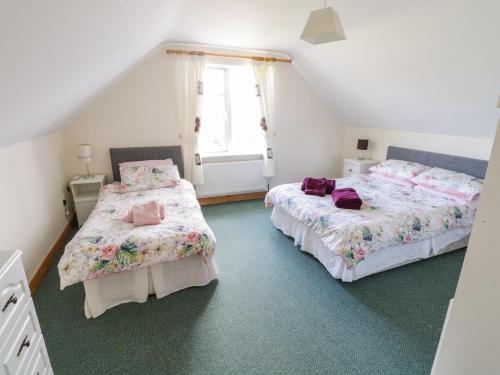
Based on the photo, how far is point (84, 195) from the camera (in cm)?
330

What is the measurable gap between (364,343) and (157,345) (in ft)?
4.42

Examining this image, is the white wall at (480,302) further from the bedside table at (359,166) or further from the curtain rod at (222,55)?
the curtain rod at (222,55)

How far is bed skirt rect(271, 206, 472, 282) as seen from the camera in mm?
2265

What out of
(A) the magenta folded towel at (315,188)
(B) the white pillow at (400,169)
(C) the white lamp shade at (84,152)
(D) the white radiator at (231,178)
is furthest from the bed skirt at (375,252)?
(C) the white lamp shade at (84,152)

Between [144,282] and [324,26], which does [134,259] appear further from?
[324,26]

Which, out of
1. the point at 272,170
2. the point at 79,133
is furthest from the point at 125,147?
the point at 272,170

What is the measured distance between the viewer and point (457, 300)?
0.84 meters

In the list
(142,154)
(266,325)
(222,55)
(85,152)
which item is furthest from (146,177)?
(266,325)

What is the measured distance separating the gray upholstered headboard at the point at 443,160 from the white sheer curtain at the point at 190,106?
2976 mm

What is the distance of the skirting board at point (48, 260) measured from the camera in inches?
85.7

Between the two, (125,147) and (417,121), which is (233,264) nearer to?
(125,147)

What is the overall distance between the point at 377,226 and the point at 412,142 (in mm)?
2195

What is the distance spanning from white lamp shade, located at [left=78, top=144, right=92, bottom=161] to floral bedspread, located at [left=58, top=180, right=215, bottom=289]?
3.63 feet

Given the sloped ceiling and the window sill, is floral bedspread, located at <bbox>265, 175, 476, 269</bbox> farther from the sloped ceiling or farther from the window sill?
the window sill
